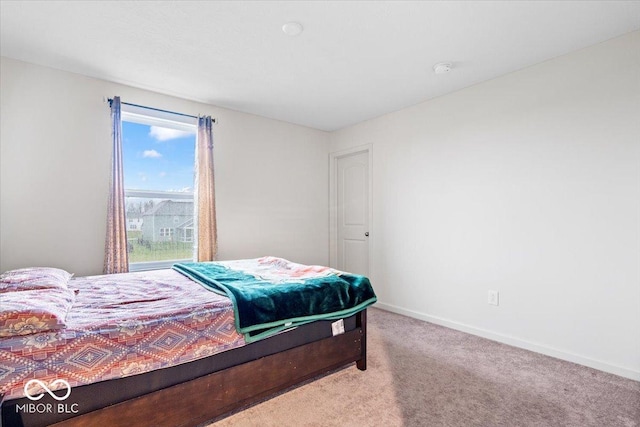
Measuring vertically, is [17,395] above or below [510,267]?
below

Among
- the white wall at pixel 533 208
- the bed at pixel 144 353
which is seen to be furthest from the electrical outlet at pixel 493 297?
the bed at pixel 144 353

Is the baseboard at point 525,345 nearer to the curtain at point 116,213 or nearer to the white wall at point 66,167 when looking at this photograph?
the white wall at point 66,167

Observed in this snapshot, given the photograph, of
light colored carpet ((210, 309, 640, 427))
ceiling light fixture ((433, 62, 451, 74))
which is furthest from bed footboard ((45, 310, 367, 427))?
ceiling light fixture ((433, 62, 451, 74))

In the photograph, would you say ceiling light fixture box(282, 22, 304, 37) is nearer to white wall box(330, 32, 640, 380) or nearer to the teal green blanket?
the teal green blanket

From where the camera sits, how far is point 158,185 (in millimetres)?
3369

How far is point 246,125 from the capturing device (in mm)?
3887

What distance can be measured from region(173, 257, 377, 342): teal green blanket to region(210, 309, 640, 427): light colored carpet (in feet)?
1.54

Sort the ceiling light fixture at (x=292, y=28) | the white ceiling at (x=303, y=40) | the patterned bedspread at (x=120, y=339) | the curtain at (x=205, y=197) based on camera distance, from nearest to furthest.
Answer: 1. the patterned bedspread at (x=120, y=339)
2. the white ceiling at (x=303, y=40)
3. the ceiling light fixture at (x=292, y=28)
4. the curtain at (x=205, y=197)

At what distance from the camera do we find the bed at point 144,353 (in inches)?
48.2

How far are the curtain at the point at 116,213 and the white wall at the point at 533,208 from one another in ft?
9.62

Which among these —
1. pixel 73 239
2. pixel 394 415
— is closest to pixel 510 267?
pixel 394 415

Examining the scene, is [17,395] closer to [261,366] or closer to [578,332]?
[261,366]

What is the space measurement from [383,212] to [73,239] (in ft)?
10.7

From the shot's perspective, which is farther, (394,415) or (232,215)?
(232,215)
